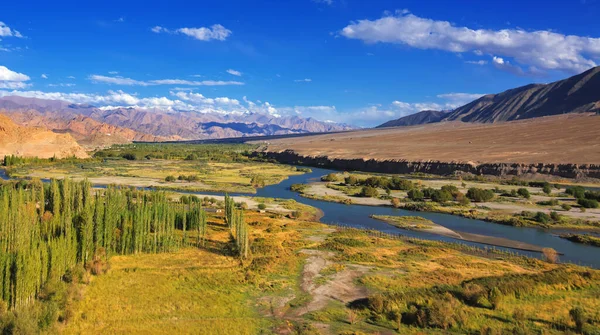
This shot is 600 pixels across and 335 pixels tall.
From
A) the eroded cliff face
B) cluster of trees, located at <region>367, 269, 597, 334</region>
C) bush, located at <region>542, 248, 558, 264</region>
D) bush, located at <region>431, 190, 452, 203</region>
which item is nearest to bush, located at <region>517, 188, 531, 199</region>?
bush, located at <region>431, 190, 452, 203</region>

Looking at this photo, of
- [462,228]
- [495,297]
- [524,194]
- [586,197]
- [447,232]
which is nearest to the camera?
[495,297]

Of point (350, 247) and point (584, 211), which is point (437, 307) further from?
point (584, 211)

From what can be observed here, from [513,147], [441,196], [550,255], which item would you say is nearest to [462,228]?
[550,255]

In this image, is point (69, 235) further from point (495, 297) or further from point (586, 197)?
point (586, 197)

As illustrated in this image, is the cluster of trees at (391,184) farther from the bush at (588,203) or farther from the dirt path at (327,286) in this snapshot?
the dirt path at (327,286)

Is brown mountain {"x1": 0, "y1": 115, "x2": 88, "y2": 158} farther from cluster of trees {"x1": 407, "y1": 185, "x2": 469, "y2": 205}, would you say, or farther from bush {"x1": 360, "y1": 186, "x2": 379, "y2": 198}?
cluster of trees {"x1": 407, "y1": 185, "x2": 469, "y2": 205}

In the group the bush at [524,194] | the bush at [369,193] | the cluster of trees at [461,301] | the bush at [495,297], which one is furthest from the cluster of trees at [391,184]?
the bush at [495,297]
